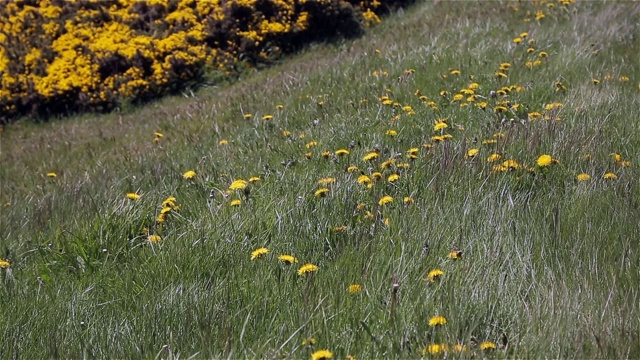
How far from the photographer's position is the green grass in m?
2.46

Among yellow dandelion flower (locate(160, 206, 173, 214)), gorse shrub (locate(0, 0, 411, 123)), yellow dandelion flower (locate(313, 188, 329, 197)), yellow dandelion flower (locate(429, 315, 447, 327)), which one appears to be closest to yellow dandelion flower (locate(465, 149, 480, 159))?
yellow dandelion flower (locate(313, 188, 329, 197))

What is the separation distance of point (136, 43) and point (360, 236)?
818cm

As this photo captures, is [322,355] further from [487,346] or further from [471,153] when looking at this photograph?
[471,153]

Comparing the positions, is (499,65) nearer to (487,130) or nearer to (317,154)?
(487,130)

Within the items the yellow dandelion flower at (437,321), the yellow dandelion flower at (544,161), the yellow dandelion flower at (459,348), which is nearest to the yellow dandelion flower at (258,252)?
the yellow dandelion flower at (437,321)

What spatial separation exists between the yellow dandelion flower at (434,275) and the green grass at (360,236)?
26 mm

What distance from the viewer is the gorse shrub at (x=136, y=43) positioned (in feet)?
34.2

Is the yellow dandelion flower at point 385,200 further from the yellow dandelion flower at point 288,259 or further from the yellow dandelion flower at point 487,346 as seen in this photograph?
the yellow dandelion flower at point 487,346

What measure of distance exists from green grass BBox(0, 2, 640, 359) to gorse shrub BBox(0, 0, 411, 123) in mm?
4072

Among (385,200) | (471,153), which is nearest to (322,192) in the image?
(385,200)

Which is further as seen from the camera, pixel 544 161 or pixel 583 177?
pixel 544 161

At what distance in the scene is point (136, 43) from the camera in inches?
419

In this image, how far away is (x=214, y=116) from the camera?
7.18 meters

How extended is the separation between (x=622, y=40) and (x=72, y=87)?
6.94 m
